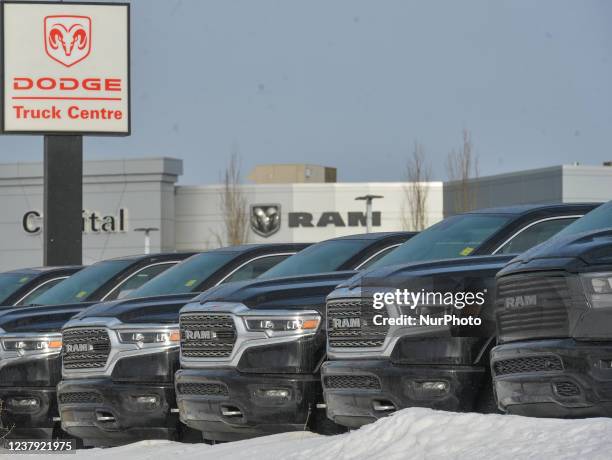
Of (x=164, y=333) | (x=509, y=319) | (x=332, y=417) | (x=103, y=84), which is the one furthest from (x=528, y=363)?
(x=103, y=84)

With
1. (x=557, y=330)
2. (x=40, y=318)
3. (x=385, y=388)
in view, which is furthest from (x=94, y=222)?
(x=557, y=330)

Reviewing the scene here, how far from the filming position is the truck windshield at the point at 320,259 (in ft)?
42.6

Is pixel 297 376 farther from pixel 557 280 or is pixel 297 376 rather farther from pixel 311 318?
pixel 557 280

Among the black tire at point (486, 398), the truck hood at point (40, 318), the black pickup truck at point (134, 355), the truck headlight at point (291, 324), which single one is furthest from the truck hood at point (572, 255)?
the truck hood at point (40, 318)

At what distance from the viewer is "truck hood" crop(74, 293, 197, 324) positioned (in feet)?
44.3

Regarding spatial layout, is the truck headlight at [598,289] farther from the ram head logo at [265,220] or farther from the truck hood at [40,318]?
the ram head logo at [265,220]

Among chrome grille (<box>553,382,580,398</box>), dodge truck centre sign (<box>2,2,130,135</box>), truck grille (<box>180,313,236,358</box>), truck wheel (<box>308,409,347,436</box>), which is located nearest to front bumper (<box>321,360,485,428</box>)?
truck wheel (<box>308,409,347,436</box>)

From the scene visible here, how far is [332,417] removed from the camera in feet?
36.0

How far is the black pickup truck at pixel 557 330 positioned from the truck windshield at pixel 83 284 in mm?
7950

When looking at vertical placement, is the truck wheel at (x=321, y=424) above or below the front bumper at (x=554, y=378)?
below

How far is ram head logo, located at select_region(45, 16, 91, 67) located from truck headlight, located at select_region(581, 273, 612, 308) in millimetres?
20314

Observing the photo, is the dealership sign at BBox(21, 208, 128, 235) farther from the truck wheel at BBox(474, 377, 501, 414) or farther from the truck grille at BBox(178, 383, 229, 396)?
the truck wheel at BBox(474, 377, 501, 414)

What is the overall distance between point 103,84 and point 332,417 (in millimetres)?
17744

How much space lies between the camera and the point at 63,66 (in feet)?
90.4
